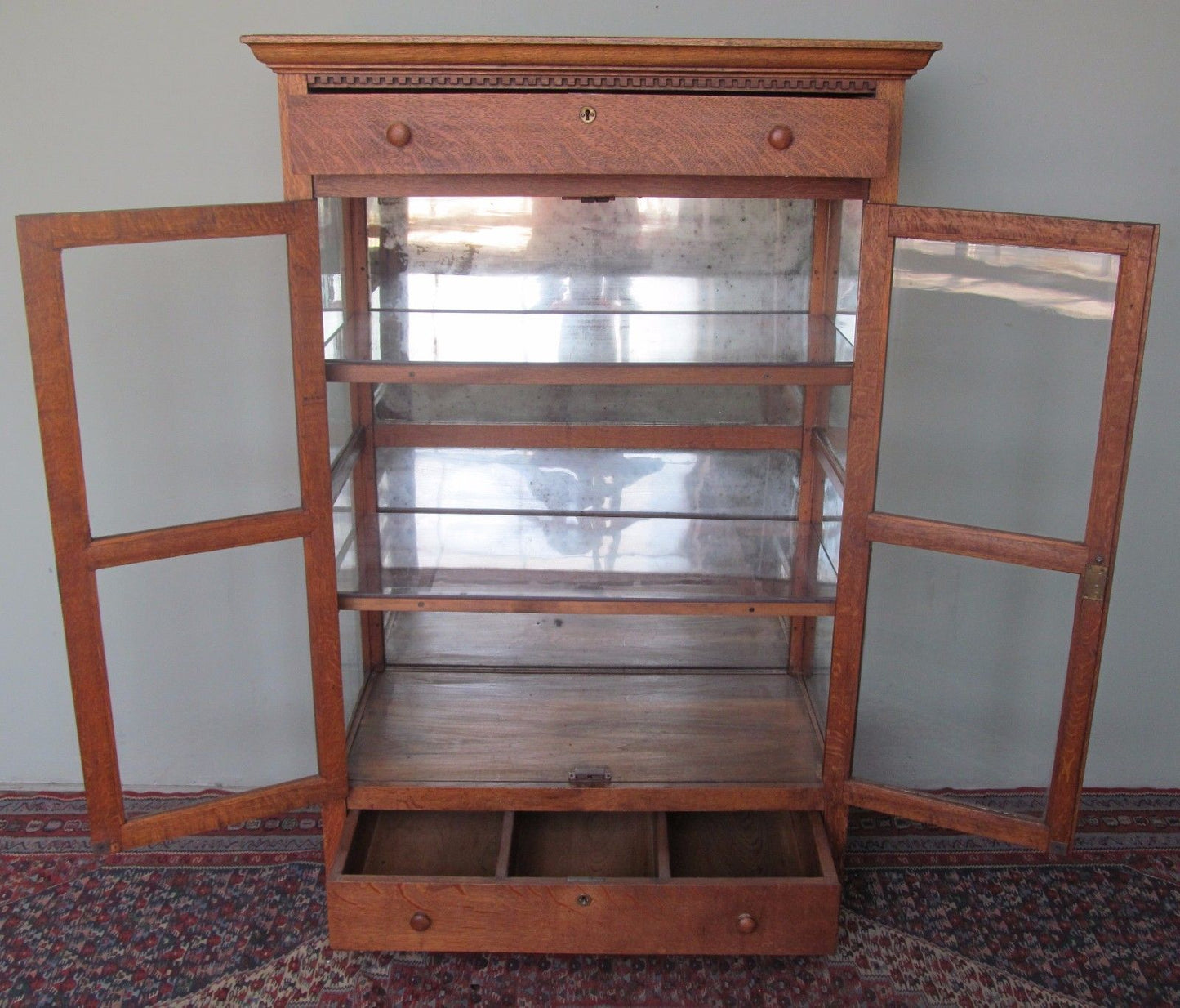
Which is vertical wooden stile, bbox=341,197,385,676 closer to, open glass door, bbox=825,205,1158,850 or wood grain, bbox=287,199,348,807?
wood grain, bbox=287,199,348,807

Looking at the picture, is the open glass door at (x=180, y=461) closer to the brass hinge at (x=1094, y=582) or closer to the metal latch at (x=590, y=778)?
the metal latch at (x=590, y=778)

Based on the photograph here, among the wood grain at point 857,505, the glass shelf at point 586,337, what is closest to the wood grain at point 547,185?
the wood grain at point 857,505

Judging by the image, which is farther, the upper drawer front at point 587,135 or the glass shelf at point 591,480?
the glass shelf at point 591,480

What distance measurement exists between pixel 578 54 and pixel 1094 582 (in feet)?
3.65

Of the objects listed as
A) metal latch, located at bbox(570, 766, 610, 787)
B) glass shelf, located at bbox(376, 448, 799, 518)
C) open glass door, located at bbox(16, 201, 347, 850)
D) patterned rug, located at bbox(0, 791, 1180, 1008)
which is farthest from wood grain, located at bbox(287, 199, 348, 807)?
glass shelf, located at bbox(376, 448, 799, 518)

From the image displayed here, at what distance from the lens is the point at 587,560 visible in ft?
7.61

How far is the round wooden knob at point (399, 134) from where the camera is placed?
1.75 metres

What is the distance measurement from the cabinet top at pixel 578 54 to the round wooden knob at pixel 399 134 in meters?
0.09

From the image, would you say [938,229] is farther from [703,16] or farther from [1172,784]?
[1172,784]

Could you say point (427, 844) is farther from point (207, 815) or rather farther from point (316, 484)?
point (316, 484)

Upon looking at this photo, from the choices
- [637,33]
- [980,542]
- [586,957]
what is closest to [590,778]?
[586,957]

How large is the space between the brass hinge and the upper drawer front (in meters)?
0.69

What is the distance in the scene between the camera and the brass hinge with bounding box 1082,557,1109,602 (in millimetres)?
1793

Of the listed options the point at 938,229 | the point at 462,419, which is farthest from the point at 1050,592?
the point at 462,419
